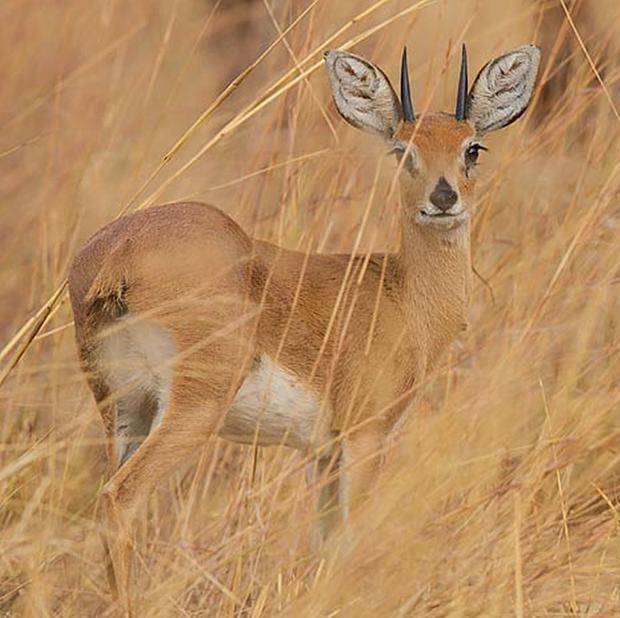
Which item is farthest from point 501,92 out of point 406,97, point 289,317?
point 289,317

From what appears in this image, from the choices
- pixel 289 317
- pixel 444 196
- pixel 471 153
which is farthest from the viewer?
pixel 471 153

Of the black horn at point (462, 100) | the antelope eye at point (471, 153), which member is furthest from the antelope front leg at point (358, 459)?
the black horn at point (462, 100)

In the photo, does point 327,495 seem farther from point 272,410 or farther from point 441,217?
point 441,217

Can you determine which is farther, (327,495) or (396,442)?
(327,495)

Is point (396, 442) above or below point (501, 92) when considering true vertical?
below

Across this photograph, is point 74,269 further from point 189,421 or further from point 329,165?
point 329,165

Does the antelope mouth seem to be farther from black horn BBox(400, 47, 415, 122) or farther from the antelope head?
black horn BBox(400, 47, 415, 122)

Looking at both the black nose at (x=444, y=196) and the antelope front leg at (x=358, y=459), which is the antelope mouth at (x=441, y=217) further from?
the antelope front leg at (x=358, y=459)

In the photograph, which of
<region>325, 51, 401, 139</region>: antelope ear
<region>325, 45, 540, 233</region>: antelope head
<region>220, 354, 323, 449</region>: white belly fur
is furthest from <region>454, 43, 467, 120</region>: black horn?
<region>220, 354, 323, 449</region>: white belly fur

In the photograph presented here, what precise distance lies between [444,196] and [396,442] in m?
0.49

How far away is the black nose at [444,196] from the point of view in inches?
130

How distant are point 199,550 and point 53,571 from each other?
27 cm

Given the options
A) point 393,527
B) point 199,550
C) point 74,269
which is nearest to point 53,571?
point 199,550

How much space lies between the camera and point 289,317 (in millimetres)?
3197
